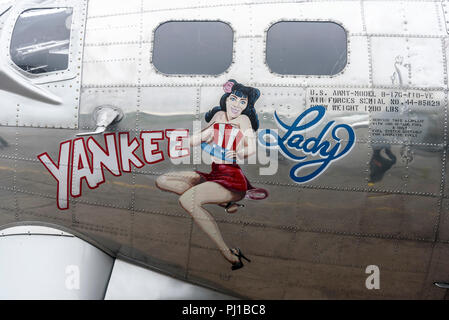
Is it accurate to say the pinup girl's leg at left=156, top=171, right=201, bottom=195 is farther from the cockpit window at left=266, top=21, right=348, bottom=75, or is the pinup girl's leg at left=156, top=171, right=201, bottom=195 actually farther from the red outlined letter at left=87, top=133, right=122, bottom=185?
the cockpit window at left=266, top=21, right=348, bottom=75

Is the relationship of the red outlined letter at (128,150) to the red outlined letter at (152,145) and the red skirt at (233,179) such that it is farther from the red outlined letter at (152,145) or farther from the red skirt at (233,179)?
the red skirt at (233,179)

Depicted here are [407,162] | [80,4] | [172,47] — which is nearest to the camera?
[407,162]

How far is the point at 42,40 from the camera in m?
5.65

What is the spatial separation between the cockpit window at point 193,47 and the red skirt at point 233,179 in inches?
44.8

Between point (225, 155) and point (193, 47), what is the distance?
1.38 meters

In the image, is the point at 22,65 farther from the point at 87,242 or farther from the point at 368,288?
the point at 368,288

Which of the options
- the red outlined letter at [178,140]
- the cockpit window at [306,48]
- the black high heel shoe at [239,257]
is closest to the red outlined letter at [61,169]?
the red outlined letter at [178,140]

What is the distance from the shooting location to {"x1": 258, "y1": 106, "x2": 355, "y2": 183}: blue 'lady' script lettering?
16.7ft

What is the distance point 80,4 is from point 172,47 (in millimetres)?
1440

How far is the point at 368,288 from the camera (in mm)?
5484

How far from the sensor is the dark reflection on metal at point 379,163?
504 cm

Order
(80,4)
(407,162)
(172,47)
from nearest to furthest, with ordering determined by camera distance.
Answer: (407,162) < (172,47) < (80,4)

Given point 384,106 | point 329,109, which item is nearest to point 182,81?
point 329,109

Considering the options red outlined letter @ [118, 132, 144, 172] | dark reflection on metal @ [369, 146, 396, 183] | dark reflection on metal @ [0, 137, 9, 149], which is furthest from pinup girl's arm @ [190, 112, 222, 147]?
dark reflection on metal @ [0, 137, 9, 149]
